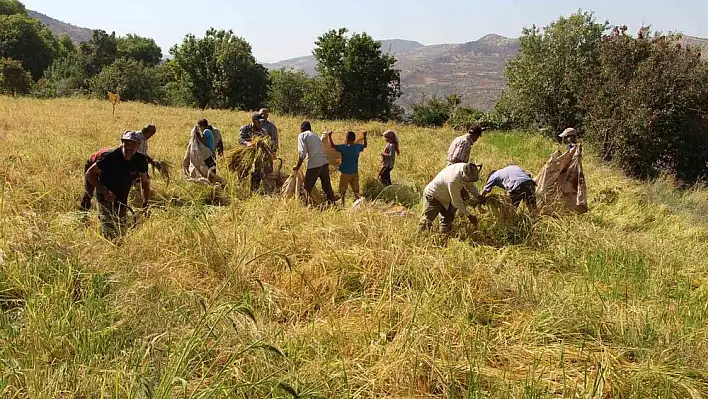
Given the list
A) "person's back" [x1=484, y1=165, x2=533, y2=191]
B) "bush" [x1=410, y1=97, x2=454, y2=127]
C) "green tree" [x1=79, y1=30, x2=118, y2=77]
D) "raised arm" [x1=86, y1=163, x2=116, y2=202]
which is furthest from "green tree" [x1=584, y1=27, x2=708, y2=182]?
"green tree" [x1=79, y1=30, x2=118, y2=77]

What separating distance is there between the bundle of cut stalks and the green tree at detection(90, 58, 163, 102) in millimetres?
32607

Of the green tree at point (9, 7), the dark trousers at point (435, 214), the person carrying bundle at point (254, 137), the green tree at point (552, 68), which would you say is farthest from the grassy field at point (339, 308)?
the green tree at point (9, 7)

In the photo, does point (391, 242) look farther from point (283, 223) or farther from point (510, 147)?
point (510, 147)

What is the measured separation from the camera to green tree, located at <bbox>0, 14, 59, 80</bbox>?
141 feet

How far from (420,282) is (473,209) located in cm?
181

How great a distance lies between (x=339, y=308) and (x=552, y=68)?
17050 mm

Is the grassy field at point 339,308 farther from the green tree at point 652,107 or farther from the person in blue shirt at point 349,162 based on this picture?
the green tree at point 652,107

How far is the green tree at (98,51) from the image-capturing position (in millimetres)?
45438

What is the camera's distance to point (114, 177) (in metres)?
4.31

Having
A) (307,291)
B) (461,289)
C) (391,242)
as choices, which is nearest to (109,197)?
(307,291)

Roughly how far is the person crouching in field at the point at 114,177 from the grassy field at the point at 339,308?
280mm

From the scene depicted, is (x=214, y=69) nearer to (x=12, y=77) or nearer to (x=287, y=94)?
(x=287, y=94)

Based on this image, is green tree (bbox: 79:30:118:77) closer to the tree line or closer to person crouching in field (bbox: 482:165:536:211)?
the tree line

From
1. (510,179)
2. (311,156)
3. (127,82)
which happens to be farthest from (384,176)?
(127,82)
